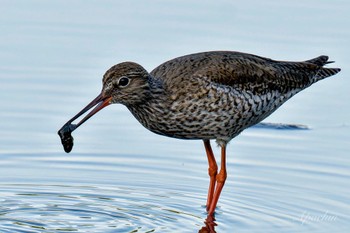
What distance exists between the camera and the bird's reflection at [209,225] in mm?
14656

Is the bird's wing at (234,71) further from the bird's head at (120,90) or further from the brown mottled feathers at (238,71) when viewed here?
the bird's head at (120,90)

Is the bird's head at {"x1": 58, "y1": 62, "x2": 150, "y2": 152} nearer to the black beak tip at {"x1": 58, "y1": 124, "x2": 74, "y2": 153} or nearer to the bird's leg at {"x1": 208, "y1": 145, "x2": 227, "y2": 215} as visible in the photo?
the black beak tip at {"x1": 58, "y1": 124, "x2": 74, "y2": 153}

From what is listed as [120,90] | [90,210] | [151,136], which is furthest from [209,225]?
[151,136]

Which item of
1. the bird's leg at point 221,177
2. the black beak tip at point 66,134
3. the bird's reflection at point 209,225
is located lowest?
the bird's reflection at point 209,225

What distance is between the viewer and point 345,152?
55.6ft

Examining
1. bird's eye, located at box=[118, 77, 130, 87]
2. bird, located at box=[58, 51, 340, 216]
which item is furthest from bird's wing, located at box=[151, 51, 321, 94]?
bird's eye, located at box=[118, 77, 130, 87]

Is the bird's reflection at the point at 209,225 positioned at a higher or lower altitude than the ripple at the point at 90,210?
Result: lower

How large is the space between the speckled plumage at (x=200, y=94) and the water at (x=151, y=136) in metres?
1.04

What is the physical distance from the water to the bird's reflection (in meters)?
0.06

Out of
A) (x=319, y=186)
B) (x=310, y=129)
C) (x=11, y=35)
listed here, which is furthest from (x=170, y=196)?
Result: (x=11, y=35)

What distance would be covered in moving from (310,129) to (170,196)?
3039 mm

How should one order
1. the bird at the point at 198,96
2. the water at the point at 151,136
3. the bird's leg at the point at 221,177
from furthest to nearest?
the bird's leg at the point at 221,177 < the water at the point at 151,136 < the bird at the point at 198,96

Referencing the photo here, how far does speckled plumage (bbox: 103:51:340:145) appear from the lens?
14680 millimetres

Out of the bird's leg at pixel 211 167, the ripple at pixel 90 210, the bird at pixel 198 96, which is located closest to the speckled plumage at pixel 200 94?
the bird at pixel 198 96
